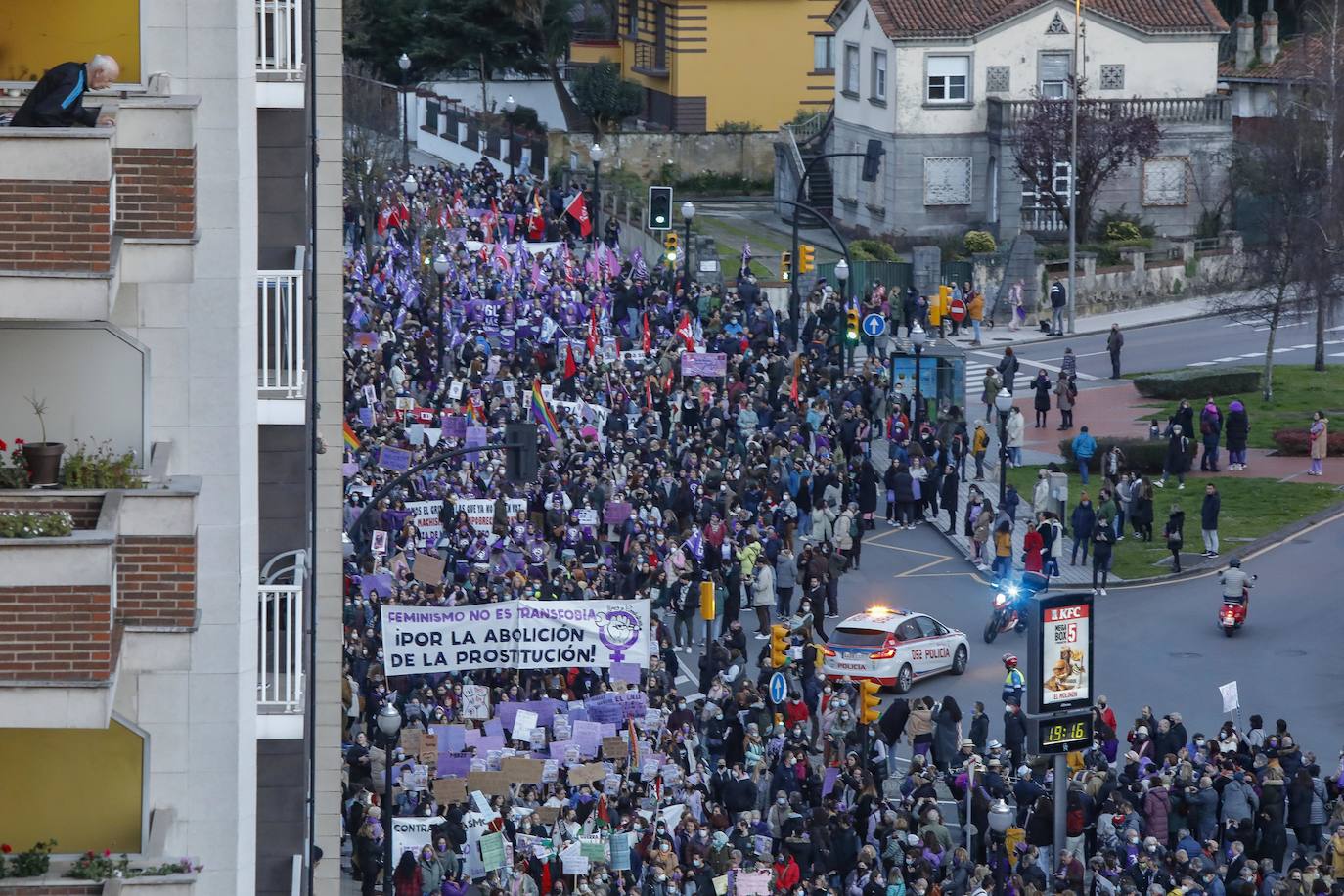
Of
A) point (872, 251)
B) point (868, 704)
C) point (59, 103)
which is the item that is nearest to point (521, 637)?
point (868, 704)

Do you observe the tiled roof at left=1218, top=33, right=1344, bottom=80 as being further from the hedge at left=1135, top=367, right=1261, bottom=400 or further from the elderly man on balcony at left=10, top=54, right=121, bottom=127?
the elderly man on balcony at left=10, top=54, right=121, bottom=127

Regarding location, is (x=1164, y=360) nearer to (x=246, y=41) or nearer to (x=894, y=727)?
(x=894, y=727)

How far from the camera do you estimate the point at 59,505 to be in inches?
503

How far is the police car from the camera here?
1372 inches

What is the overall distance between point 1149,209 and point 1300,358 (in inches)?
438

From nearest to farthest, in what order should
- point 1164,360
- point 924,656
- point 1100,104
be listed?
point 924,656, point 1164,360, point 1100,104

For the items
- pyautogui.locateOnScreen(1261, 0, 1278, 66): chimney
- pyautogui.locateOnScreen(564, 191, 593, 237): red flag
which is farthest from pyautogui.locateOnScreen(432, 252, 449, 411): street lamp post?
pyautogui.locateOnScreen(1261, 0, 1278, 66): chimney

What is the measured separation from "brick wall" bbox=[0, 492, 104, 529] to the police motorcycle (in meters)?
25.4

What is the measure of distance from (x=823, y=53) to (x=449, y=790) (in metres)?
62.3

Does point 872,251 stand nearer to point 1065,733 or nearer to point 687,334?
point 687,334

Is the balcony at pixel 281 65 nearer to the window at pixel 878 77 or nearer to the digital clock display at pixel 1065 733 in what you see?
the digital clock display at pixel 1065 733

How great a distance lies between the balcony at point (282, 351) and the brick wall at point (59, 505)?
11.1ft

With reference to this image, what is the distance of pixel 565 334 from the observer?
4984 centimetres

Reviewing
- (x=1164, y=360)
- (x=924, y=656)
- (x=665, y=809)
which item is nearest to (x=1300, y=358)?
(x=1164, y=360)
